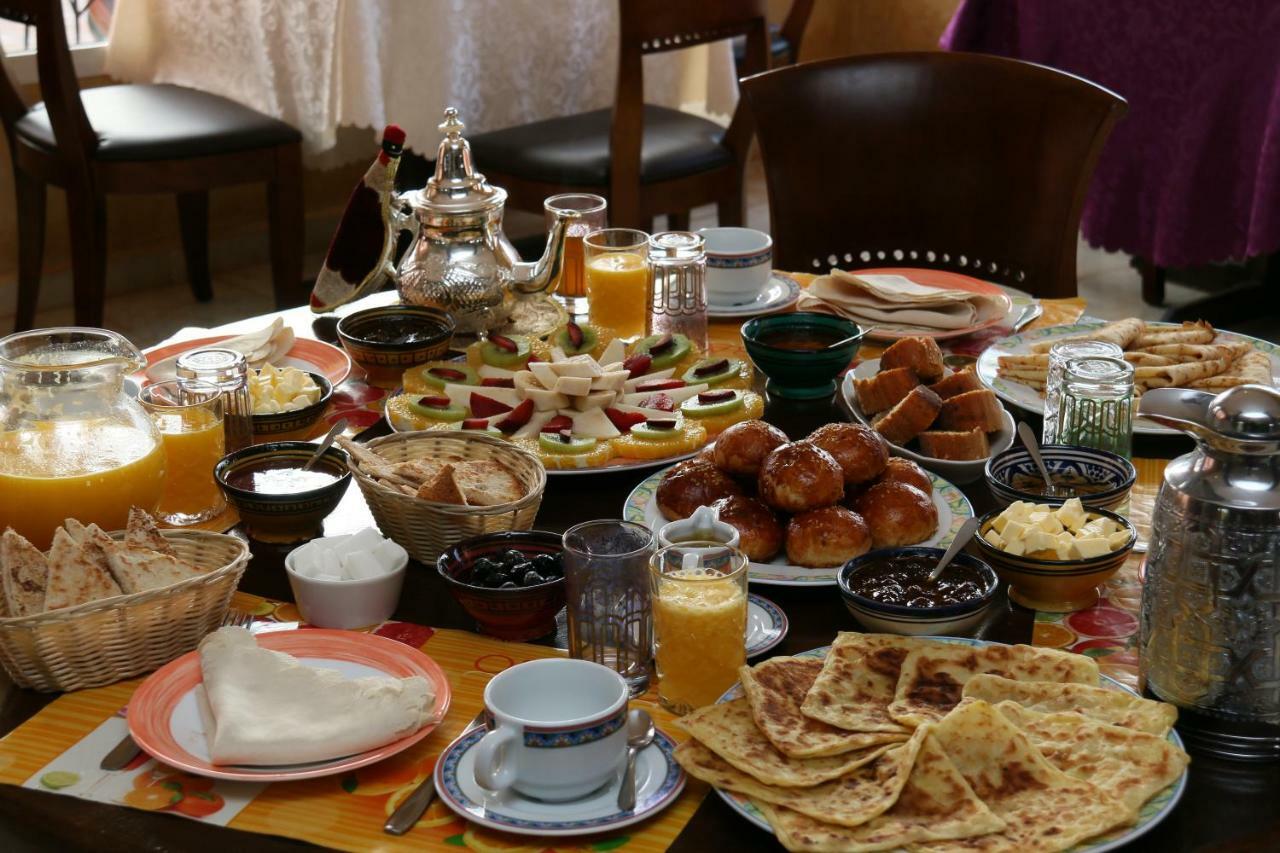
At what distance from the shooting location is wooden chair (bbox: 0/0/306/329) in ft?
12.2

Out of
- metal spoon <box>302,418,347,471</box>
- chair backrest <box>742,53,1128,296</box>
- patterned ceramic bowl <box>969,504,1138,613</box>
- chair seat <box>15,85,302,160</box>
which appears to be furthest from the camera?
chair seat <box>15,85,302,160</box>

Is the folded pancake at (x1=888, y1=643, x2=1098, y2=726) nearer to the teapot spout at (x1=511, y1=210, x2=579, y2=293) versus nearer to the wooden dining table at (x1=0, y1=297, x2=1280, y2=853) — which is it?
Result: the wooden dining table at (x1=0, y1=297, x2=1280, y2=853)

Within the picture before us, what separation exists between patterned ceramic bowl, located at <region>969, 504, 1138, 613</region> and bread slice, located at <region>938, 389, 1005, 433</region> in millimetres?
327

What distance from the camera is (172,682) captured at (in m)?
1.20

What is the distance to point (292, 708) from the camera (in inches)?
44.4

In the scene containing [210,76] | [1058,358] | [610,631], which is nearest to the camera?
[610,631]

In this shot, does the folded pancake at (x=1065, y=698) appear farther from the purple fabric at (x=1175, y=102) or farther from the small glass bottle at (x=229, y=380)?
the purple fabric at (x=1175, y=102)

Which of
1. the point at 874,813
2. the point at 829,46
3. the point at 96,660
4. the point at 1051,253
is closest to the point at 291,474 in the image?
the point at 96,660

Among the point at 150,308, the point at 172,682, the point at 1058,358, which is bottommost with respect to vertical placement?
the point at 150,308

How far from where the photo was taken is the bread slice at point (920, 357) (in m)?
1.77

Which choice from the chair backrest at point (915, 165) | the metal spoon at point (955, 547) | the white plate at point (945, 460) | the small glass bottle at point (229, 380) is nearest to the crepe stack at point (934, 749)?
the metal spoon at point (955, 547)

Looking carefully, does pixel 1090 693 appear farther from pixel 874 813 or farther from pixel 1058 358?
pixel 1058 358

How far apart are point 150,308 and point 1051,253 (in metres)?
3.26

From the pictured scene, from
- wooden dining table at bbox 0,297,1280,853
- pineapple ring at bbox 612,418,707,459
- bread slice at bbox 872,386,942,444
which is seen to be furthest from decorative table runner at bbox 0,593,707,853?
bread slice at bbox 872,386,942,444
